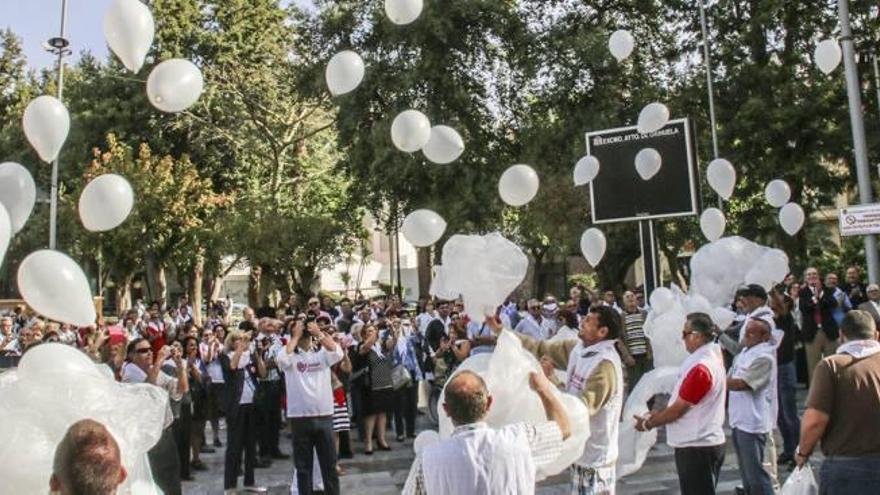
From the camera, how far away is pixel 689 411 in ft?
17.3

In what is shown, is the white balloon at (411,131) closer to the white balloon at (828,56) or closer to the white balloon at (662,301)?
the white balloon at (662,301)

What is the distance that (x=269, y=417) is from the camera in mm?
9891

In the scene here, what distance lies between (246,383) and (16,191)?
3.65 metres

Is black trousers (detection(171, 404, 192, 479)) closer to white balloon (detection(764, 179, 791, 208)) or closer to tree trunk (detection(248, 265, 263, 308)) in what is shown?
white balloon (detection(764, 179, 791, 208))

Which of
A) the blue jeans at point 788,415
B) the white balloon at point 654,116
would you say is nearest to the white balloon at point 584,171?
the white balloon at point 654,116

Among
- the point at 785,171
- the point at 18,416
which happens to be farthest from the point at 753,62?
the point at 18,416

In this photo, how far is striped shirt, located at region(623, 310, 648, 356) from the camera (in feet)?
36.6

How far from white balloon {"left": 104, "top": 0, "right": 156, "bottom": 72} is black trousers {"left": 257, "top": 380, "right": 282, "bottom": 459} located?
462cm

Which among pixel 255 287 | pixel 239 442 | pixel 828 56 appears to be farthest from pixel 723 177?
pixel 255 287

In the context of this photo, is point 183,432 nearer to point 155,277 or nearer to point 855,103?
point 855,103

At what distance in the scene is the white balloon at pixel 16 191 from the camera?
18.3 feet

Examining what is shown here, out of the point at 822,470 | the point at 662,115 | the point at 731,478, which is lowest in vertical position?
the point at 731,478

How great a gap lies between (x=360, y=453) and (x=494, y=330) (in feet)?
20.4

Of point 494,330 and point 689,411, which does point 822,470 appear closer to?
point 689,411
